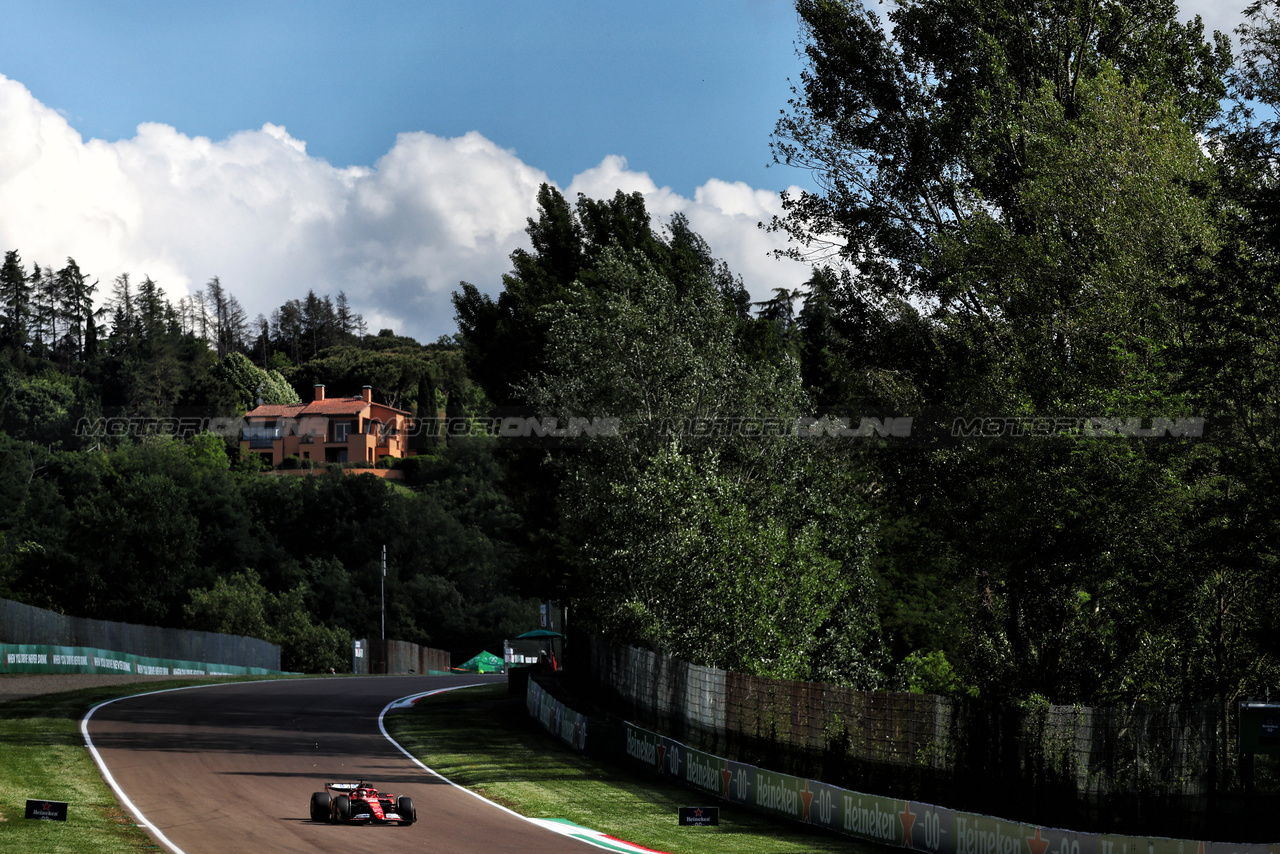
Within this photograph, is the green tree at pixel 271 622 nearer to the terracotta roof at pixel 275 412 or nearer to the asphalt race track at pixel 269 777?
the asphalt race track at pixel 269 777

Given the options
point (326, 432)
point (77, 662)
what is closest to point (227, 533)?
point (326, 432)

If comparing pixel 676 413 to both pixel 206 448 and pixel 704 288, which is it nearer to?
pixel 704 288

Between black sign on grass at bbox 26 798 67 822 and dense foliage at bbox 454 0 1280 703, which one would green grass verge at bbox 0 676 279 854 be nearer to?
black sign on grass at bbox 26 798 67 822

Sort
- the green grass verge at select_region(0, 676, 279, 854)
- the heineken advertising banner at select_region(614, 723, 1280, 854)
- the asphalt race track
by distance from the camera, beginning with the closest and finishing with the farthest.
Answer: the heineken advertising banner at select_region(614, 723, 1280, 854), the green grass verge at select_region(0, 676, 279, 854), the asphalt race track

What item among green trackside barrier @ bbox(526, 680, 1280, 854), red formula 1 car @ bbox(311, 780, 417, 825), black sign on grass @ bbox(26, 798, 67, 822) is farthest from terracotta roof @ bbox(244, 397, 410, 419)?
black sign on grass @ bbox(26, 798, 67, 822)

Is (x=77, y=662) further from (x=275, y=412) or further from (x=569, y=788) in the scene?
(x=275, y=412)

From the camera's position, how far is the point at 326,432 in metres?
176

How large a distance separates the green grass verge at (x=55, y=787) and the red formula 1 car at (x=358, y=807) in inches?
115

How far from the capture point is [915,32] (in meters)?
35.5

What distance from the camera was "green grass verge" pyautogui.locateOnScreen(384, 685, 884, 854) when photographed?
22031 mm

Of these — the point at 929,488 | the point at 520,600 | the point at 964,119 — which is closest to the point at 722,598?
the point at 929,488

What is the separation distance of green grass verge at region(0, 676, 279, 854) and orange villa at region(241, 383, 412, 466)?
13533cm

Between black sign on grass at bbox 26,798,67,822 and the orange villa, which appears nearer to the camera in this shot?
black sign on grass at bbox 26,798,67,822

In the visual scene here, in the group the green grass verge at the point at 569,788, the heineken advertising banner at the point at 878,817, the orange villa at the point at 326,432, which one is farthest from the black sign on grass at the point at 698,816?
the orange villa at the point at 326,432
